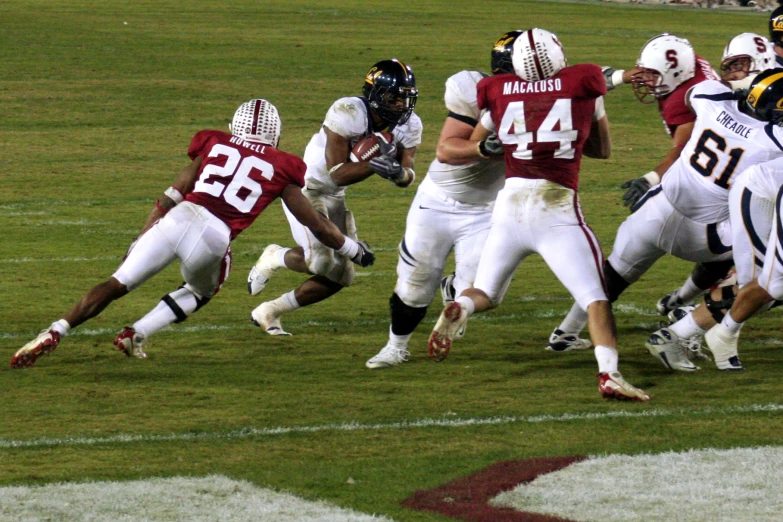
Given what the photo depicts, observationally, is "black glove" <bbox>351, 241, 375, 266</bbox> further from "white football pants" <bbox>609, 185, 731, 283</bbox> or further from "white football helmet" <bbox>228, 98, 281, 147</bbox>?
"white football pants" <bbox>609, 185, 731, 283</bbox>

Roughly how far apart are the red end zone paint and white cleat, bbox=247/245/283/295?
3155mm

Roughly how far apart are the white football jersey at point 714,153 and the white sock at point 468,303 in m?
1.19

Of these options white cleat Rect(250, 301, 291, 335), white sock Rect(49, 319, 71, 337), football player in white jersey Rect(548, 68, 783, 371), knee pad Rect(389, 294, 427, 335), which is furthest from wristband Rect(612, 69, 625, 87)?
white sock Rect(49, 319, 71, 337)

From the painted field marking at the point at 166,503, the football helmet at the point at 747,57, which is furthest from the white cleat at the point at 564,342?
the painted field marking at the point at 166,503

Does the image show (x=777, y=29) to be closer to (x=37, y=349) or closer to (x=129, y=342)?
(x=129, y=342)

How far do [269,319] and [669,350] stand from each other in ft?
7.33

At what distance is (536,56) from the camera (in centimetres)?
614

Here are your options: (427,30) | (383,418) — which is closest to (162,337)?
(383,418)

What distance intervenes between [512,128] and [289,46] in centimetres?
1747

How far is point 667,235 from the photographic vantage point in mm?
6727

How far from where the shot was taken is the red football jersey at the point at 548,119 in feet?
20.2

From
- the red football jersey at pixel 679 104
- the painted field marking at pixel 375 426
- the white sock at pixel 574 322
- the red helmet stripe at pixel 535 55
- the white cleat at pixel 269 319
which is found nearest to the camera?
the painted field marking at pixel 375 426

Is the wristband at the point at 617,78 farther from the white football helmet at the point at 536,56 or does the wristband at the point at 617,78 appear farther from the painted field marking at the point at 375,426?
the painted field marking at the point at 375,426

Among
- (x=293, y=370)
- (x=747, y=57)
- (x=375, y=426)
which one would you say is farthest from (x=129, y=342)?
(x=747, y=57)
